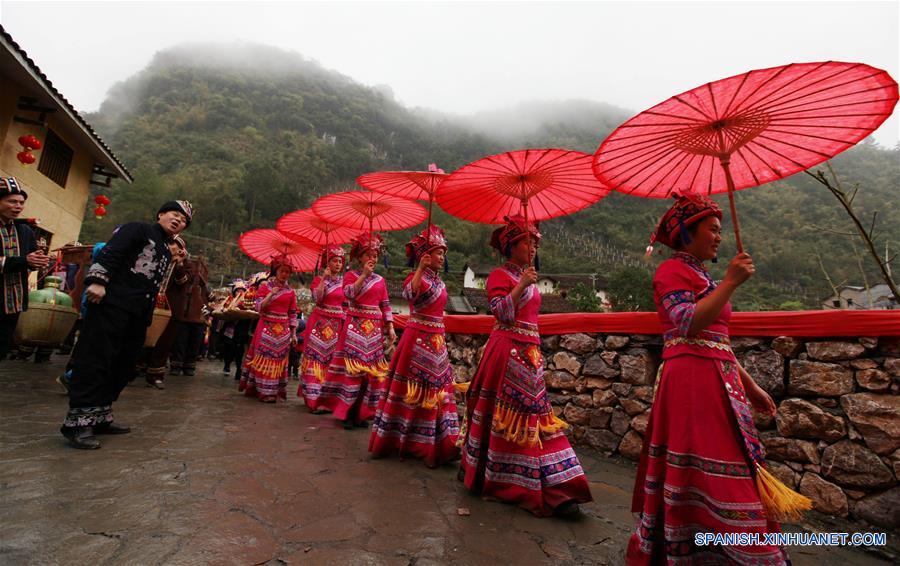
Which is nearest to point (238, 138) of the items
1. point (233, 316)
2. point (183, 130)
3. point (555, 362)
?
point (183, 130)

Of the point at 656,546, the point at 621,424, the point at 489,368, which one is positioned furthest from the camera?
the point at 621,424

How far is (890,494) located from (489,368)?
2.56 meters

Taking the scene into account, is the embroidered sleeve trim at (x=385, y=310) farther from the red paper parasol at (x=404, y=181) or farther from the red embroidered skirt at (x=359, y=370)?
the red paper parasol at (x=404, y=181)

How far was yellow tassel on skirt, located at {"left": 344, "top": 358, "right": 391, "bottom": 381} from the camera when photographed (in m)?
4.87

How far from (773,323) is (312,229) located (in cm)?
548

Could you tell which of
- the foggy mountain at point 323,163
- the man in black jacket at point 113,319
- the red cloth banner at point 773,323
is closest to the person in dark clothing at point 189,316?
the man in black jacket at point 113,319

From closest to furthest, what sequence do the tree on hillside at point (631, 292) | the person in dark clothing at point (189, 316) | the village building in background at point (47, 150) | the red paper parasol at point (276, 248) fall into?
the red paper parasol at point (276, 248) < the person in dark clothing at point (189, 316) < the village building in background at point (47, 150) < the tree on hillside at point (631, 292)

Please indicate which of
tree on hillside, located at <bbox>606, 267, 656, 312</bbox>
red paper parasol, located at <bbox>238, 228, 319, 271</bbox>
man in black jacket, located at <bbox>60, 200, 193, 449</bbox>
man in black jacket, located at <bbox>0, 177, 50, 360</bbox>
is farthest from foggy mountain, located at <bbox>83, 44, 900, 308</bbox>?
tree on hillside, located at <bbox>606, 267, 656, 312</bbox>

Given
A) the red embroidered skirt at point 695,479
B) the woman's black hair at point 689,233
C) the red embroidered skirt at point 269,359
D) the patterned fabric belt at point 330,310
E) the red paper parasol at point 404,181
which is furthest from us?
the red embroidered skirt at point 269,359

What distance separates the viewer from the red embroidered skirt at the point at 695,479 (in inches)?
67.6

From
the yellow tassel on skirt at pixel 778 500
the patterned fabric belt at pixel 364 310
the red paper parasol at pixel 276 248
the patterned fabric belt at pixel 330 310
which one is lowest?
the yellow tassel on skirt at pixel 778 500

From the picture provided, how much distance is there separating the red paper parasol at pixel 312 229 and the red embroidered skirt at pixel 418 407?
2.77 meters

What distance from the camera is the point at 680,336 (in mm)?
2012

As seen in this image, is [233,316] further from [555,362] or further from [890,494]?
[890,494]
